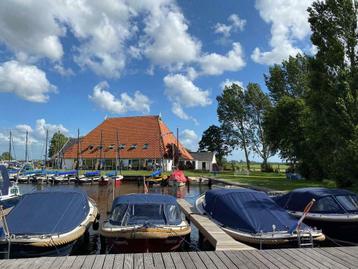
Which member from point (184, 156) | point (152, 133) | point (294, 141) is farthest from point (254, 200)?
point (184, 156)

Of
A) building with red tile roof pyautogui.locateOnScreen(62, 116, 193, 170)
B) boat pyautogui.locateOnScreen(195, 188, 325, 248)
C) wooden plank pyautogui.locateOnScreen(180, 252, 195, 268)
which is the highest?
building with red tile roof pyautogui.locateOnScreen(62, 116, 193, 170)

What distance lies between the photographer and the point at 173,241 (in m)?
12.1

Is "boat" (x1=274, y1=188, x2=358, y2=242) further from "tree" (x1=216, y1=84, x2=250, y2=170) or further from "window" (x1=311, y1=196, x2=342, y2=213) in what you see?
"tree" (x1=216, y1=84, x2=250, y2=170)

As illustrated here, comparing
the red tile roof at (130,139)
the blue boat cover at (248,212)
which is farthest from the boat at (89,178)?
the blue boat cover at (248,212)

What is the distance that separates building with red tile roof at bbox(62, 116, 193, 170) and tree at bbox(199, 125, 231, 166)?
22167mm

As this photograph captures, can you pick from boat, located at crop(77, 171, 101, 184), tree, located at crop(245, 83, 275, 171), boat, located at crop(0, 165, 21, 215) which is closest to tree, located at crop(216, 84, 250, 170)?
tree, located at crop(245, 83, 275, 171)

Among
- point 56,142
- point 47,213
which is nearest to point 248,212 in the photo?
point 47,213

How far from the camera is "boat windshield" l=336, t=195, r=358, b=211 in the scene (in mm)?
14766

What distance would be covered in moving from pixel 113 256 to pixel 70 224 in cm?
420

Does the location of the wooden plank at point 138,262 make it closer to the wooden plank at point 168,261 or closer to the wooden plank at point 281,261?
the wooden plank at point 168,261

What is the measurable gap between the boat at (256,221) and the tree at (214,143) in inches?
3046

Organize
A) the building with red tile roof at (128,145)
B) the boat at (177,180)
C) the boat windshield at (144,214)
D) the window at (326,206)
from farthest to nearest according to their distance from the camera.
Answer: the building with red tile roof at (128,145) < the boat at (177,180) < the window at (326,206) < the boat windshield at (144,214)

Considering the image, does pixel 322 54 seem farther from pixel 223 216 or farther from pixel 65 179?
pixel 65 179

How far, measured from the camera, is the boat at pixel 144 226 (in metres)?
11.8
